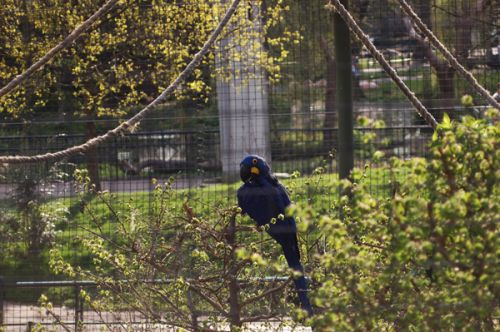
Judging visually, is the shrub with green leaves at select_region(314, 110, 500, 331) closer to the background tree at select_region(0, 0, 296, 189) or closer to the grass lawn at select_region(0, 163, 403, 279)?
the grass lawn at select_region(0, 163, 403, 279)

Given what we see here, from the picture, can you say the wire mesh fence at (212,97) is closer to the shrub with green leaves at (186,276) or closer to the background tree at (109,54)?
the background tree at (109,54)

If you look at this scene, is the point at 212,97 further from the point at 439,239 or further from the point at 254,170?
the point at 439,239

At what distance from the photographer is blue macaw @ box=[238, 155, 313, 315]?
3.88 m

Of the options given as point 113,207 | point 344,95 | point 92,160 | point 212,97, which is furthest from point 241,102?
point 92,160

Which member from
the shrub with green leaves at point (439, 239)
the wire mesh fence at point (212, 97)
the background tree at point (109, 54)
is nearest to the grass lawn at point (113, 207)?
the wire mesh fence at point (212, 97)

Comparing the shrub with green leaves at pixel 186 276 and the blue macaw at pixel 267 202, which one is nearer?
the shrub with green leaves at pixel 186 276

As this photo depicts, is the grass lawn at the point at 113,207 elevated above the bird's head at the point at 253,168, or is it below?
below

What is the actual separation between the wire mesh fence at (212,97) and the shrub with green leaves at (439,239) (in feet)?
8.18

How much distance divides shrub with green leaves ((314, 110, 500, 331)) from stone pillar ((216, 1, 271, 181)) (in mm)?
2571

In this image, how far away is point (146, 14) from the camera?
19.5 feet

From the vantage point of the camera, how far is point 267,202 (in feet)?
13.4

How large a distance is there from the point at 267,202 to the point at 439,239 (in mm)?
1794

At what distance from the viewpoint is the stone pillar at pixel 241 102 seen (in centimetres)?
509

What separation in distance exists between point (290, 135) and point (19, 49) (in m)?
1.86
